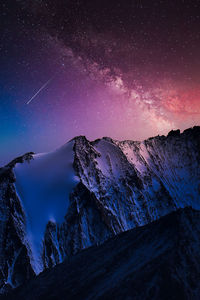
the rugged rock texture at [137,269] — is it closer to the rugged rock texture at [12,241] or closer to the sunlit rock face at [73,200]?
the rugged rock texture at [12,241]

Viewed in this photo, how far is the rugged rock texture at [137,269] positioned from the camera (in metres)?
16.4

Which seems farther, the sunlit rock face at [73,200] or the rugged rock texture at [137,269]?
the sunlit rock face at [73,200]

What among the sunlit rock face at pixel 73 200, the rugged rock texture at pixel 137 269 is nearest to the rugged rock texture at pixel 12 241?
the sunlit rock face at pixel 73 200

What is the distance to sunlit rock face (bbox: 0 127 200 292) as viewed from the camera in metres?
74.2

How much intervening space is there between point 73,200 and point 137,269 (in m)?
70.1

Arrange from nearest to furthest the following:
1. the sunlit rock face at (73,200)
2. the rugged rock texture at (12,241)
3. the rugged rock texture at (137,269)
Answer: the rugged rock texture at (137,269) < the rugged rock texture at (12,241) < the sunlit rock face at (73,200)

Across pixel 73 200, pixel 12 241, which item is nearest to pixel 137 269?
pixel 12 241

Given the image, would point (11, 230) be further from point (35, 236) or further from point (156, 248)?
point (156, 248)

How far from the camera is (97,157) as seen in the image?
117500mm

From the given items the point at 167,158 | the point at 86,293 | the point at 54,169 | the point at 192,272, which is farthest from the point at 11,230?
the point at 167,158

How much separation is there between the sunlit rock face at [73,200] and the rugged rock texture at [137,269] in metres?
49.1

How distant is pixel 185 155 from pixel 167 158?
55.6ft

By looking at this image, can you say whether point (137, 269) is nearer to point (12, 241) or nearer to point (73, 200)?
point (12, 241)

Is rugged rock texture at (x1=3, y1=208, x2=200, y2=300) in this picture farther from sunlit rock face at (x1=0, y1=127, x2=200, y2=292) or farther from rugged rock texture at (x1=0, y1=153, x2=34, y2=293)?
sunlit rock face at (x1=0, y1=127, x2=200, y2=292)
